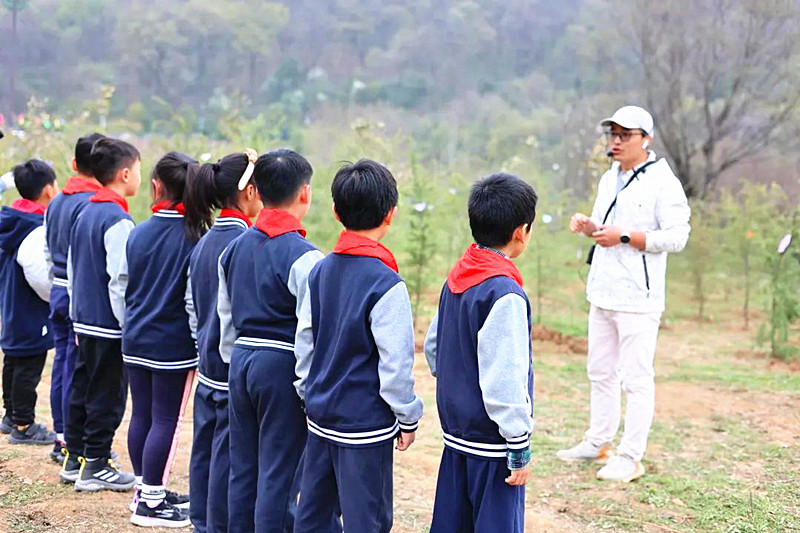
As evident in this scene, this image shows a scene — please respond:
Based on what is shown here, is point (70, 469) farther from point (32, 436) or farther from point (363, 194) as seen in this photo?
point (363, 194)

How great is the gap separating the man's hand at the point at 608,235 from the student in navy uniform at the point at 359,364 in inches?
78.9

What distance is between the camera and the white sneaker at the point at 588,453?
15.9 feet

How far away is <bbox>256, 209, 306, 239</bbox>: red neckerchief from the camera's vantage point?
9.46 feet

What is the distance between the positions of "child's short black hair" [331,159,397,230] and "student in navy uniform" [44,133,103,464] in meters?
1.96

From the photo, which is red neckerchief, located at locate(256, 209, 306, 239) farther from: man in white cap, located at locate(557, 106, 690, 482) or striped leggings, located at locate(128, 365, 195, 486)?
man in white cap, located at locate(557, 106, 690, 482)

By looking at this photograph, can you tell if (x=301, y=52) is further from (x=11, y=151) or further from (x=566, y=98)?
(x=11, y=151)

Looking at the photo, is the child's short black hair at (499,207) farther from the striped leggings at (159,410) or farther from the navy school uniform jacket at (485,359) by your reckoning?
the striped leggings at (159,410)

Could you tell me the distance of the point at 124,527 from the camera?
3.56 metres

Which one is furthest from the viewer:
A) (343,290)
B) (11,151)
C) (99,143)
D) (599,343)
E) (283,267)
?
(11,151)

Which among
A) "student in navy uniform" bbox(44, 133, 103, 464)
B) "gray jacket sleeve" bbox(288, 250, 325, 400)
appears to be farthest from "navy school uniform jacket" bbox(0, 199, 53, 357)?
"gray jacket sleeve" bbox(288, 250, 325, 400)

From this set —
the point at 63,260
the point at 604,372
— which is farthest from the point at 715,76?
the point at 63,260

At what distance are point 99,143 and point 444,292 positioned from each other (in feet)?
7.15

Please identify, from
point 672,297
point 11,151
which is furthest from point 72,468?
point 672,297

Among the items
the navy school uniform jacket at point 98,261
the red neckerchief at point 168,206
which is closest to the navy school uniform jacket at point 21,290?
the navy school uniform jacket at point 98,261
